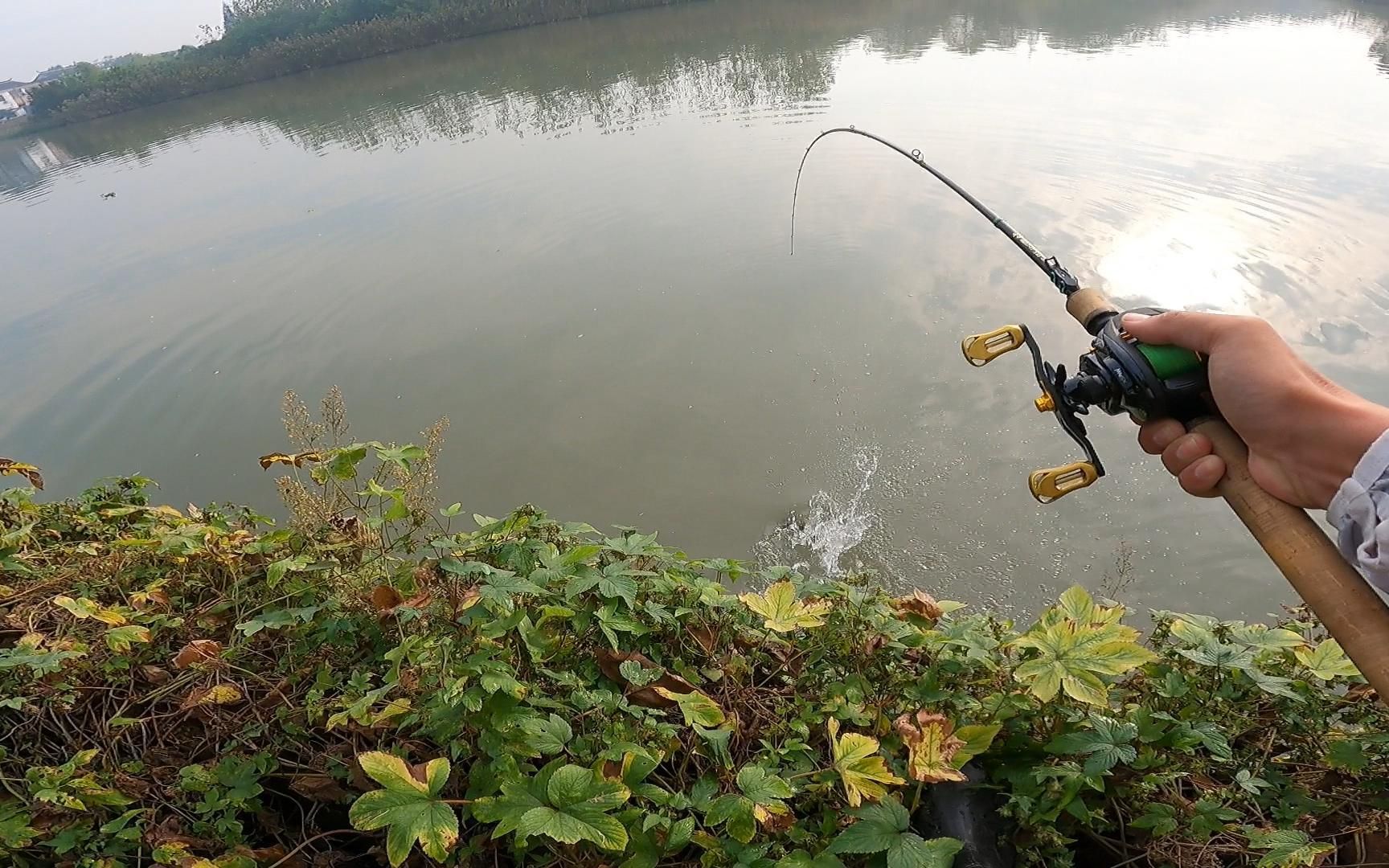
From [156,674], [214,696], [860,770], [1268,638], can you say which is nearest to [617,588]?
[860,770]

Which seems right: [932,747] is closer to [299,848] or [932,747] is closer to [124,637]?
[299,848]

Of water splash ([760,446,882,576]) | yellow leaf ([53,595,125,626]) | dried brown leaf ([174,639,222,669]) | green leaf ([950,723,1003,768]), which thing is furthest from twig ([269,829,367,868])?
water splash ([760,446,882,576])

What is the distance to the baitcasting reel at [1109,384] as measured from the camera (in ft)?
4.47

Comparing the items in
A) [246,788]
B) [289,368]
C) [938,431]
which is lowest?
[938,431]

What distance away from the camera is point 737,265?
7086 mm

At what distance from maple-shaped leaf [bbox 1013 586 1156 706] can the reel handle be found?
11.1 inches

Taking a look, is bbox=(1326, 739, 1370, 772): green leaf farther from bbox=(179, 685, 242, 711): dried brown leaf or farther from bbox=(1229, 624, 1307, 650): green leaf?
bbox=(179, 685, 242, 711): dried brown leaf

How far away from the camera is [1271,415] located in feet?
4.02

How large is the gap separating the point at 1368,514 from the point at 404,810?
158cm

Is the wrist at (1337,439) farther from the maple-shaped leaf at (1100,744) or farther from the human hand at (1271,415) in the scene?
the maple-shaped leaf at (1100,744)

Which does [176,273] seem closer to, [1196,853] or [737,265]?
[737,265]

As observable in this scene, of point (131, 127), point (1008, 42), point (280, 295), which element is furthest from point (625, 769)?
point (131, 127)

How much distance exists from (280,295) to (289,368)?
1.86m

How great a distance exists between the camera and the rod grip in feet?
3.43
